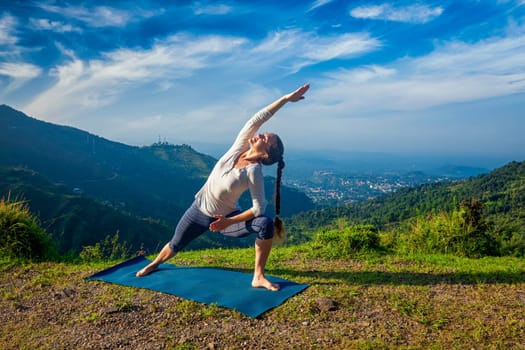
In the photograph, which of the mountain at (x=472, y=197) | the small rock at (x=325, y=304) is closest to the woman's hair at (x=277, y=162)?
the small rock at (x=325, y=304)

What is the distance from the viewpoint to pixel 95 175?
8244 cm

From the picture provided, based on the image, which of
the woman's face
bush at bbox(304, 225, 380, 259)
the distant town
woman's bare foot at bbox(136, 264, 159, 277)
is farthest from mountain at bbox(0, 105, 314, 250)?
the woman's face

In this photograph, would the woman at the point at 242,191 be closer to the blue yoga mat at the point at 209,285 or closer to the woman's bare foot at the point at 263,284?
the woman's bare foot at the point at 263,284

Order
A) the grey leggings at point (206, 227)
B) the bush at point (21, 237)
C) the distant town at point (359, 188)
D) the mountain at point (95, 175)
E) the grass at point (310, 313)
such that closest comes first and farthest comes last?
the grass at point (310, 313) → the grey leggings at point (206, 227) → the bush at point (21, 237) → the mountain at point (95, 175) → the distant town at point (359, 188)

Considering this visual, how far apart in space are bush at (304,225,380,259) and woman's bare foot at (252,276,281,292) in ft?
6.04

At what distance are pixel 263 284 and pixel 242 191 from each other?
1.03 m

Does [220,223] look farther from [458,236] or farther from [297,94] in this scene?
[458,236]

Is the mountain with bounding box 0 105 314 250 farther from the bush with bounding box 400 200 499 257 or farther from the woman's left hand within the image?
the woman's left hand

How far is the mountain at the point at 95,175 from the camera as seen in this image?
51019 millimetres

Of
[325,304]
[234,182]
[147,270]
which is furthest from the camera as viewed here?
[147,270]

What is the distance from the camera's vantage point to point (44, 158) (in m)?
83.1

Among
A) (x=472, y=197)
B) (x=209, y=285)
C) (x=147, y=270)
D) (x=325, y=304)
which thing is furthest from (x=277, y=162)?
(x=472, y=197)

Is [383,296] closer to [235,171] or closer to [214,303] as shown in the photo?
[214,303]

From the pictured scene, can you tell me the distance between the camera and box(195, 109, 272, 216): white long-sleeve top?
12.6 feet
